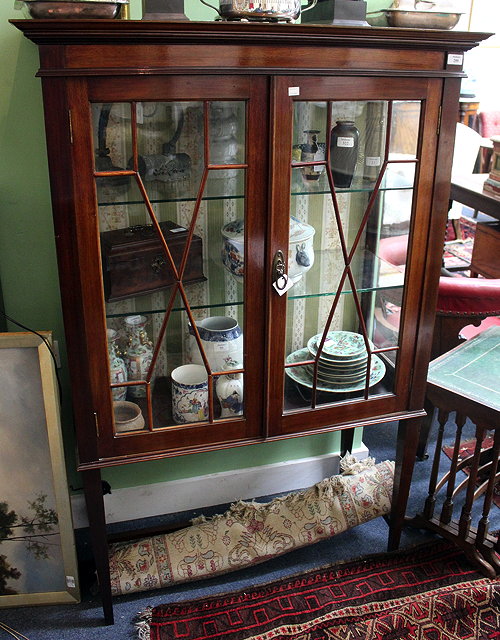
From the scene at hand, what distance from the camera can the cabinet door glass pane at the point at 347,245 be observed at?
1.48m

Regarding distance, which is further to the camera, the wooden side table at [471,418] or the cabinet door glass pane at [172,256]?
the wooden side table at [471,418]

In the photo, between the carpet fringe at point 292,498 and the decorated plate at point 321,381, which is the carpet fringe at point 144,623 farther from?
the decorated plate at point 321,381

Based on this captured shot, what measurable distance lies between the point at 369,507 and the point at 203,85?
4.35 feet

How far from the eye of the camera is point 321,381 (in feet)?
5.50

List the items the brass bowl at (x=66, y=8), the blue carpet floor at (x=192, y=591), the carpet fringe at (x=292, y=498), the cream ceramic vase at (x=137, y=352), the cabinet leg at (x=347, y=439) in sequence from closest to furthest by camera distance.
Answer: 1. the brass bowl at (x=66, y=8)
2. the cream ceramic vase at (x=137, y=352)
3. the blue carpet floor at (x=192, y=591)
4. the carpet fringe at (x=292, y=498)
5. the cabinet leg at (x=347, y=439)

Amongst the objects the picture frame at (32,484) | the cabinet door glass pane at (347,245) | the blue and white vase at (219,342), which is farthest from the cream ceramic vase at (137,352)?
the cabinet door glass pane at (347,245)

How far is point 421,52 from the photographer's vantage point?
56.8 inches

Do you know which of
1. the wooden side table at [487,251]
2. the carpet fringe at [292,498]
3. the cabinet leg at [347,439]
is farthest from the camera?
the wooden side table at [487,251]

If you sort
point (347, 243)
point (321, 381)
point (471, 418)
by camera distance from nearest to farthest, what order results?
point (347, 243) < point (321, 381) < point (471, 418)

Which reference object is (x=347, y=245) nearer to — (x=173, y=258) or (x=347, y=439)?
(x=173, y=258)

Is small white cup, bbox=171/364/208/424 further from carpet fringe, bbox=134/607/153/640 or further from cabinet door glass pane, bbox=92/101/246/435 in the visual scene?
carpet fringe, bbox=134/607/153/640

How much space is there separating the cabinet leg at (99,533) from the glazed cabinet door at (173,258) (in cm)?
11

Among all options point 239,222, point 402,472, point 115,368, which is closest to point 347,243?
point 239,222

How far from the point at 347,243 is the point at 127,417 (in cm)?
66
